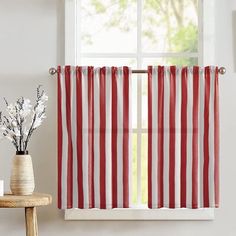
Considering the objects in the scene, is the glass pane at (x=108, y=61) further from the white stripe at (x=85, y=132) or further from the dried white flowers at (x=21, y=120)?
the dried white flowers at (x=21, y=120)

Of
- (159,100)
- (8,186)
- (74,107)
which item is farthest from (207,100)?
(8,186)

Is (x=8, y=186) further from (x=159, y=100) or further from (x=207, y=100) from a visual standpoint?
(x=207, y=100)

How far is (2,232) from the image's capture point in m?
4.45

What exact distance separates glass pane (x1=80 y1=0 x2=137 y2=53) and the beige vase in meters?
0.99

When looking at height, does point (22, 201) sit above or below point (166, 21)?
below

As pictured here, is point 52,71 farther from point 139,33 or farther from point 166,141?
point 166,141

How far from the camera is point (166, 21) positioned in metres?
4.65

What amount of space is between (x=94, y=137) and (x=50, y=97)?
0.41 m

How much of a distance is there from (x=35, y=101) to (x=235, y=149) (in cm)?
135

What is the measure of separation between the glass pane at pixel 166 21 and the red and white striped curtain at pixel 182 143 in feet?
0.98

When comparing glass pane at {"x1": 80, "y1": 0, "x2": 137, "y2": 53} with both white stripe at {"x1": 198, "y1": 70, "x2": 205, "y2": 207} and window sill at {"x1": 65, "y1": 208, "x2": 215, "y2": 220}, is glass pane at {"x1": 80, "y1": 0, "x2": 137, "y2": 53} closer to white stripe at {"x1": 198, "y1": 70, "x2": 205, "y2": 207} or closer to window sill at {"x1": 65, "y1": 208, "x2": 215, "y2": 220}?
white stripe at {"x1": 198, "y1": 70, "x2": 205, "y2": 207}

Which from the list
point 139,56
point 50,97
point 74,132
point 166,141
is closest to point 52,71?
point 50,97

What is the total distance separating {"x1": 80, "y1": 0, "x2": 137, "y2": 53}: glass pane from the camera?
15.2 feet

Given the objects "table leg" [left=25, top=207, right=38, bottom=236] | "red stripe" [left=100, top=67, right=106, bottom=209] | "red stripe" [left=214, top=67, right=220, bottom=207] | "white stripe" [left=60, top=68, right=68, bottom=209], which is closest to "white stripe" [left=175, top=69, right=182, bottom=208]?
"red stripe" [left=214, top=67, right=220, bottom=207]
